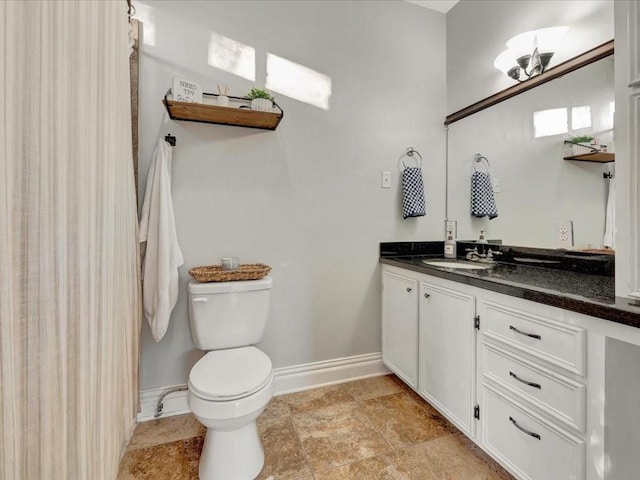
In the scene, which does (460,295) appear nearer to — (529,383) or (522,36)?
(529,383)

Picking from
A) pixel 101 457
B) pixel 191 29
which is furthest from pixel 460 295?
pixel 191 29

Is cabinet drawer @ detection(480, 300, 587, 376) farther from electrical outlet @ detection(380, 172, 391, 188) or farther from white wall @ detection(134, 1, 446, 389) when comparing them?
electrical outlet @ detection(380, 172, 391, 188)

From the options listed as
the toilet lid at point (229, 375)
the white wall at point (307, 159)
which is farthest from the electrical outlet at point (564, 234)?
the toilet lid at point (229, 375)

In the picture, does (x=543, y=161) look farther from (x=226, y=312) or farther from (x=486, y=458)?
→ (x=226, y=312)

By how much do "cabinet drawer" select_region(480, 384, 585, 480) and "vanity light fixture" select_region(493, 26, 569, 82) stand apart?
1769 mm

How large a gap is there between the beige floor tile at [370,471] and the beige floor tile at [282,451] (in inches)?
4.3

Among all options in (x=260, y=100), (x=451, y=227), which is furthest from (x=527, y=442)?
(x=260, y=100)

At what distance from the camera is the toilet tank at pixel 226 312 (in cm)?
155

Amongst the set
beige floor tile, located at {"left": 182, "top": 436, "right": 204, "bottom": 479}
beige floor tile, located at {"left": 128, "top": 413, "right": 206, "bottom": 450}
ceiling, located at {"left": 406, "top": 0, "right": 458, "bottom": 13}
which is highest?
ceiling, located at {"left": 406, "top": 0, "right": 458, "bottom": 13}

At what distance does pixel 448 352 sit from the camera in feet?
4.87

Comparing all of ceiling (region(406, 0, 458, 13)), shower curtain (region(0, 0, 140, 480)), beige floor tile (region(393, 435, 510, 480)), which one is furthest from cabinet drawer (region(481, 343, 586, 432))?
ceiling (region(406, 0, 458, 13))

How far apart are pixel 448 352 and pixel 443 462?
0.49 metres

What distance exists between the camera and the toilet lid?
1.17 metres

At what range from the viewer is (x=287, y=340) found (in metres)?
1.96
